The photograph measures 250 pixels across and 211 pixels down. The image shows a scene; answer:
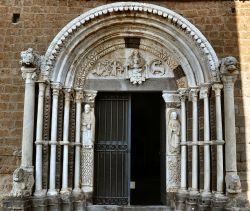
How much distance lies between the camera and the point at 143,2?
715cm

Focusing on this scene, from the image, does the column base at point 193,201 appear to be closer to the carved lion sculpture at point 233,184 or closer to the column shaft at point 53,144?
the carved lion sculpture at point 233,184

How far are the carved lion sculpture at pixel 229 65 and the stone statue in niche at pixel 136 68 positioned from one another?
1.63m

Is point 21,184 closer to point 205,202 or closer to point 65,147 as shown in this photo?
point 65,147

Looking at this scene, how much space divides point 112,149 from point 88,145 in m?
0.54

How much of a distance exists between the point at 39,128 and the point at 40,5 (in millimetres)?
2473

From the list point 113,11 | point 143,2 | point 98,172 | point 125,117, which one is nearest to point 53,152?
A: point 98,172

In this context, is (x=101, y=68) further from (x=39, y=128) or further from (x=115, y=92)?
(x=39, y=128)

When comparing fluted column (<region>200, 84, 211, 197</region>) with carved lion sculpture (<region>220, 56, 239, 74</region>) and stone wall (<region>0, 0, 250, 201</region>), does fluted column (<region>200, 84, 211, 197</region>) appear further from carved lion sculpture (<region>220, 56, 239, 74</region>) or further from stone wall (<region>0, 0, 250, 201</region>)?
stone wall (<region>0, 0, 250, 201</region>)

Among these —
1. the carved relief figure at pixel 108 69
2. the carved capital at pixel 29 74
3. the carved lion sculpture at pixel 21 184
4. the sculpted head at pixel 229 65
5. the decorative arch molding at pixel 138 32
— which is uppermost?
the decorative arch molding at pixel 138 32

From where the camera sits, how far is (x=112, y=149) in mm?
7422

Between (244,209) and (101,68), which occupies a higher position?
(101,68)

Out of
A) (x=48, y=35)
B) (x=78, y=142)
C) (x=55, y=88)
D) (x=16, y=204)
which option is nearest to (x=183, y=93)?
(x=78, y=142)

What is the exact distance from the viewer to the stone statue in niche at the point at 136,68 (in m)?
7.34

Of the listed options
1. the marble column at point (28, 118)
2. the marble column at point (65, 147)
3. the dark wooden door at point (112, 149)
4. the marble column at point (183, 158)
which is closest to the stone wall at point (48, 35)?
the marble column at point (28, 118)
